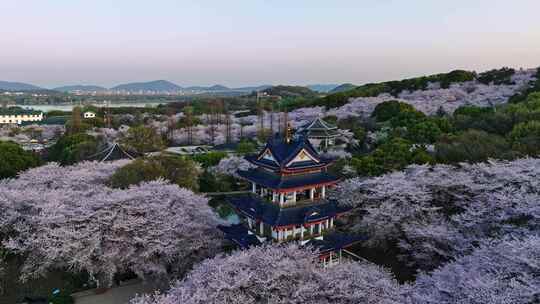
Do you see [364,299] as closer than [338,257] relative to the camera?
Yes

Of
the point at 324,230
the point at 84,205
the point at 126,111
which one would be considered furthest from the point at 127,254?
the point at 126,111

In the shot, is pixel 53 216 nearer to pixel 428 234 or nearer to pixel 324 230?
pixel 324 230

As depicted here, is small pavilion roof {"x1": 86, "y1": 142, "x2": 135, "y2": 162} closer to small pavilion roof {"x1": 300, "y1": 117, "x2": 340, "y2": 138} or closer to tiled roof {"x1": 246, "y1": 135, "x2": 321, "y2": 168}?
tiled roof {"x1": 246, "y1": 135, "x2": 321, "y2": 168}

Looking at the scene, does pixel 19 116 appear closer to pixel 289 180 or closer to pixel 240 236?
pixel 240 236

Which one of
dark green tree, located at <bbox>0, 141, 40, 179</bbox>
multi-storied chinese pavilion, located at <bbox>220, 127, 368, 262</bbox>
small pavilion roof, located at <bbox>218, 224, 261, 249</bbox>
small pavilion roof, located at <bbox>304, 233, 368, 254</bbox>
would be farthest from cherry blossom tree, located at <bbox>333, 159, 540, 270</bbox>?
dark green tree, located at <bbox>0, 141, 40, 179</bbox>

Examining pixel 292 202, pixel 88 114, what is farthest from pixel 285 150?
pixel 88 114

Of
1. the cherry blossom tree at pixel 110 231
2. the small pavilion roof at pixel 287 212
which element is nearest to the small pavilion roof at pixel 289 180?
the small pavilion roof at pixel 287 212

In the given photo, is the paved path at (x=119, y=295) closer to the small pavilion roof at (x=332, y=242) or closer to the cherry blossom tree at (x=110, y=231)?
the cherry blossom tree at (x=110, y=231)

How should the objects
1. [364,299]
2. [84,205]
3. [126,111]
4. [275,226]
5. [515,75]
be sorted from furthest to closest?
[126,111] → [515,75] → [84,205] → [275,226] → [364,299]
